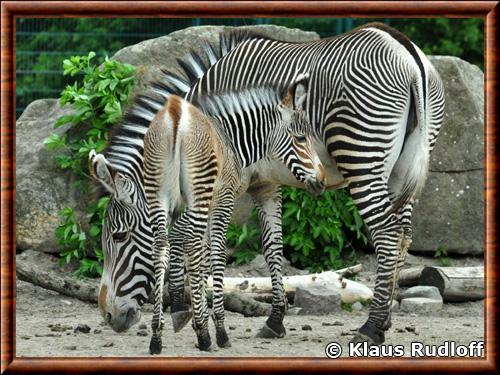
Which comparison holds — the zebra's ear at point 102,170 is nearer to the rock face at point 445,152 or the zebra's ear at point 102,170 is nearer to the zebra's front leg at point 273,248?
the zebra's front leg at point 273,248

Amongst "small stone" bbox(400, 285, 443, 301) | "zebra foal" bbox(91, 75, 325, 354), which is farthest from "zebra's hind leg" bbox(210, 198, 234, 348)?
"small stone" bbox(400, 285, 443, 301)

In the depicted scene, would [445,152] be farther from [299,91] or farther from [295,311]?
[299,91]

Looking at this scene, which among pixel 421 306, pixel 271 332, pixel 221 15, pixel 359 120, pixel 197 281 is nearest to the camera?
pixel 221 15

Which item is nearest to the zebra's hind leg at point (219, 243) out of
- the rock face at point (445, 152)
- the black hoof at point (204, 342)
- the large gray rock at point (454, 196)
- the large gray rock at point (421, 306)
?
the black hoof at point (204, 342)

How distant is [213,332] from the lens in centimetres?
821

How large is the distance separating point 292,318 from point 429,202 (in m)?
2.84

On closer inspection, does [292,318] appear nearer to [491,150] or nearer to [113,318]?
[113,318]

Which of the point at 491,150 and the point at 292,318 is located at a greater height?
the point at 491,150

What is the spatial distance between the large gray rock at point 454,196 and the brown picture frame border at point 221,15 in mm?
4262

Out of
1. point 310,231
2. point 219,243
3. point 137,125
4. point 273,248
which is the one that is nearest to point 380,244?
point 273,248

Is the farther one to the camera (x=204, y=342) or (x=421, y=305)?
(x=421, y=305)

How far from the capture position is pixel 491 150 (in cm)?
676

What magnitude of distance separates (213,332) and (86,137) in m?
3.33
